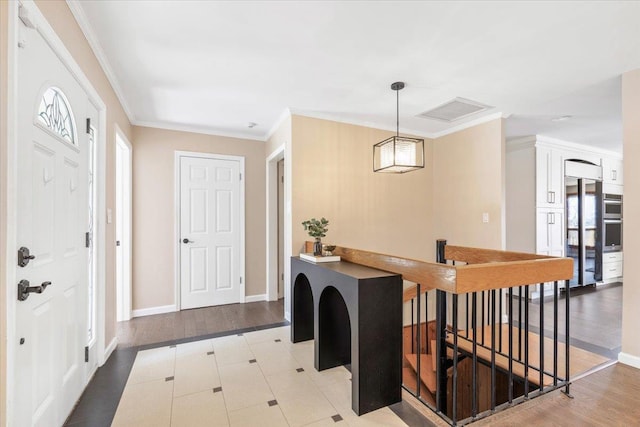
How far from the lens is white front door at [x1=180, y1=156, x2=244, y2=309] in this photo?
4.10 m

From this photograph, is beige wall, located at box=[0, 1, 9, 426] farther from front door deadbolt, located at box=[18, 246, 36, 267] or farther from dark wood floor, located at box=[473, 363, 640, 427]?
dark wood floor, located at box=[473, 363, 640, 427]

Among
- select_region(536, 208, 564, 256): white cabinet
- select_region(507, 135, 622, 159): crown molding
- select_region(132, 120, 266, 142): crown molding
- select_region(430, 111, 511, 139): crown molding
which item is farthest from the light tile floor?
select_region(507, 135, 622, 159): crown molding

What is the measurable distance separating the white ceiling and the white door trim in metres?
1.02

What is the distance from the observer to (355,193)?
387 cm

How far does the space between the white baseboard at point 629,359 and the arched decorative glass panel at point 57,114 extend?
4.41 meters

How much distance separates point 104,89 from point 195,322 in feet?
8.36

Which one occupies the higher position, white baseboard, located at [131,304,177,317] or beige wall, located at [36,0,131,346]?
beige wall, located at [36,0,131,346]

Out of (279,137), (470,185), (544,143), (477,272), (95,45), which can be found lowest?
(477,272)

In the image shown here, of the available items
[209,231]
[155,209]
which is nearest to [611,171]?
Answer: [209,231]

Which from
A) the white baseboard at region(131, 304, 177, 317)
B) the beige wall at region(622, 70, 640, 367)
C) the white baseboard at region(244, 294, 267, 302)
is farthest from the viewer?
the white baseboard at region(244, 294, 267, 302)

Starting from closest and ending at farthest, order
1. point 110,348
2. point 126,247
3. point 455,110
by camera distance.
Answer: point 110,348 → point 455,110 → point 126,247

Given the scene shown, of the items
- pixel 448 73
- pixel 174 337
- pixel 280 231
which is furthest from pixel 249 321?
pixel 448 73

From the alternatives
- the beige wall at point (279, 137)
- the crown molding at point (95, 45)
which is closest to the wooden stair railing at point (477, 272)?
the beige wall at point (279, 137)

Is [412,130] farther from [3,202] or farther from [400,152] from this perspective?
[3,202]
